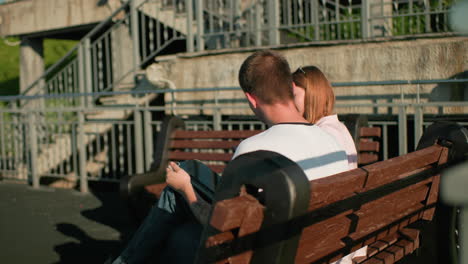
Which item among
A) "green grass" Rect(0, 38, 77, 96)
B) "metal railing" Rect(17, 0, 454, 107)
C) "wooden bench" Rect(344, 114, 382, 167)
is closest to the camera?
"wooden bench" Rect(344, 114, 382, 167)

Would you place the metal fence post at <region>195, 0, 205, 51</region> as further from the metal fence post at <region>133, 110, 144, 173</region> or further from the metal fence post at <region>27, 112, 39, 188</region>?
the metal fence post at <region>27, 112, 39, 188</region>

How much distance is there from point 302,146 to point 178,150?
3.22 metres

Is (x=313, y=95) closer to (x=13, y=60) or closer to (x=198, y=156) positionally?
(x=198, y=156)

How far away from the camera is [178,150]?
512cm

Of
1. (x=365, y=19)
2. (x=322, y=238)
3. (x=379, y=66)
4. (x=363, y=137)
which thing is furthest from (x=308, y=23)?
(x=322, y=238)

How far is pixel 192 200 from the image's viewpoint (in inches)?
100

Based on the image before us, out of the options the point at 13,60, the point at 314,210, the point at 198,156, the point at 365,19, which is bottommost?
the point at 198,156

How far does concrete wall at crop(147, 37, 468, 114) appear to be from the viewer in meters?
5.45

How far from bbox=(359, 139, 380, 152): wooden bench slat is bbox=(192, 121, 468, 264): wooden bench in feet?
5.04

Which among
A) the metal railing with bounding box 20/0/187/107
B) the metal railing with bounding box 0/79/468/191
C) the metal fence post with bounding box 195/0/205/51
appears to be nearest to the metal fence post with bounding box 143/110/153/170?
the metal railing with bounding box 0/79/468/191

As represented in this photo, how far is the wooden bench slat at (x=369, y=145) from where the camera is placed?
13.7 ft

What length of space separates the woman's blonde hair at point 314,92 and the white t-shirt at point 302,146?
94cm

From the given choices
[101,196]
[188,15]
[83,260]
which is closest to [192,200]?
[83,260]

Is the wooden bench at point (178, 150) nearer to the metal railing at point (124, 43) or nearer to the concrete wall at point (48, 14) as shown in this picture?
the metal railing at point (124, 43)
